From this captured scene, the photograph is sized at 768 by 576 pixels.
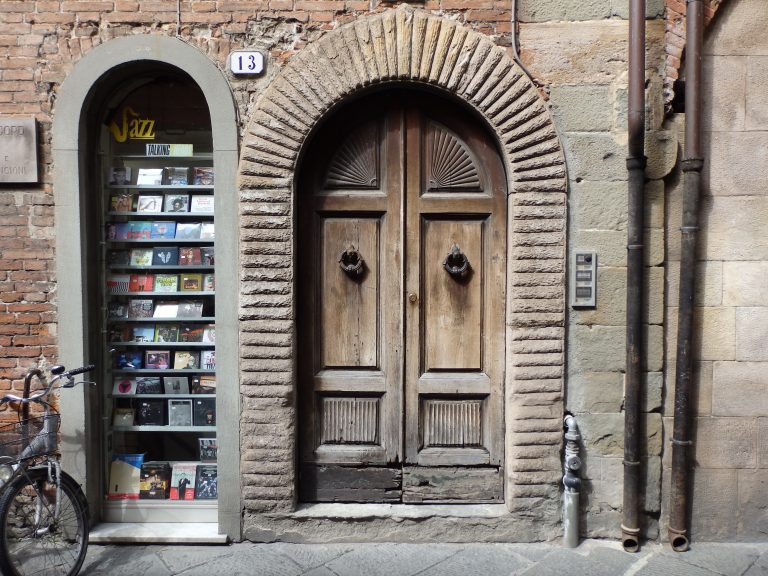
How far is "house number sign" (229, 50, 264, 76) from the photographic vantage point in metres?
3.59

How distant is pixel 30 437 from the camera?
3244mm

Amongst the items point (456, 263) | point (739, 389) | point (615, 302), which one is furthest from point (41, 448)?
point (739, 389)

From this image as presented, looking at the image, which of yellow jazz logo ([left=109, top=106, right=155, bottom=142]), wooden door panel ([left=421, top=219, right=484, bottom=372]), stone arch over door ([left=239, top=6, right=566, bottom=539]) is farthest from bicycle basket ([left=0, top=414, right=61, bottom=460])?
wooden door panel ([left=421, top=219, right=484, bottom=372])

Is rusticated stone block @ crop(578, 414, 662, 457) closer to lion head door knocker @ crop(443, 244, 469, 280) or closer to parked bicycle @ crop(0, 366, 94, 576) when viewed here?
lion head door knocker @ crop(443, 244, 469, 280)

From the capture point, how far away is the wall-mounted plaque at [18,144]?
3619 millimetres

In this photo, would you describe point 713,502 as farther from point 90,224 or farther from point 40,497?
point 90,224

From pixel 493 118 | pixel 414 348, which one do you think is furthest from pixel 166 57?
pixel 414 348

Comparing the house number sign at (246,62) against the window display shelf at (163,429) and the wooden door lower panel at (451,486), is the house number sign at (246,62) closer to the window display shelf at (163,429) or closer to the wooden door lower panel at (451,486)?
the window display shelf at (163,429)

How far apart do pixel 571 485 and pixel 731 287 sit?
1.73 m

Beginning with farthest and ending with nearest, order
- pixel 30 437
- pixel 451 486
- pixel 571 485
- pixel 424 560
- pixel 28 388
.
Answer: pixel 451 486 < pixel 571 485 < pixel 424 560 < pixel 28 388 < pixel 30 437

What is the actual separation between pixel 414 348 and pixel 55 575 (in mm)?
2625

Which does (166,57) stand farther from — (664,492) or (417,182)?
(664,492)

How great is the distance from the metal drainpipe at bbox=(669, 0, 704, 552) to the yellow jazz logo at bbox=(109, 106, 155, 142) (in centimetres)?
365

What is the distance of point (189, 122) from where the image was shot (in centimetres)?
390
